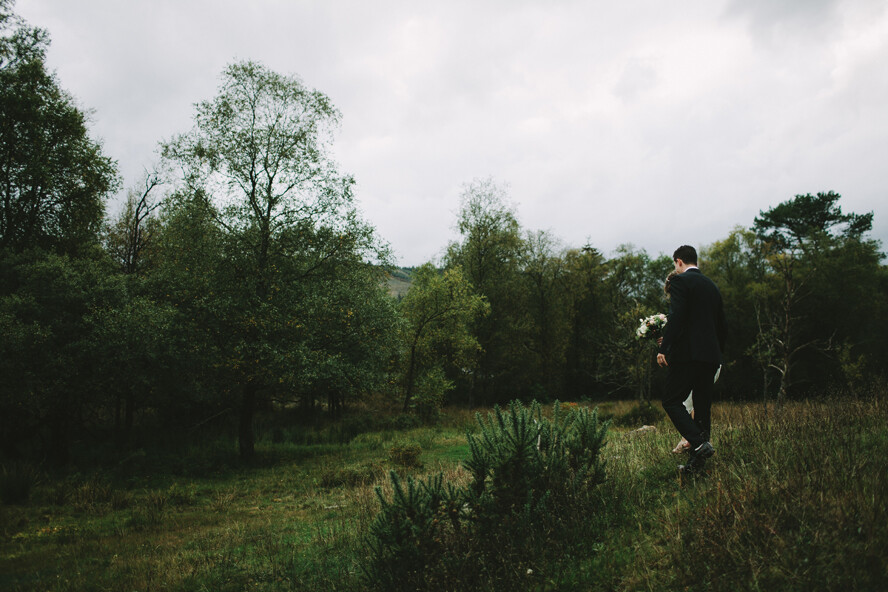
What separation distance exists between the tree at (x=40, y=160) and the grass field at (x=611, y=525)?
949 cm

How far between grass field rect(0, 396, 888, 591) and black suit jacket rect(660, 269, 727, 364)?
1194 millimetres

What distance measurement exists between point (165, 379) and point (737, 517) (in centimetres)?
1744

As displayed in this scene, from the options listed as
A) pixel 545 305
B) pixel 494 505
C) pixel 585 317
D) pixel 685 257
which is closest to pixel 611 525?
pixel 494 505

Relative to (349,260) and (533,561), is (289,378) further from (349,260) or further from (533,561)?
(533,561)

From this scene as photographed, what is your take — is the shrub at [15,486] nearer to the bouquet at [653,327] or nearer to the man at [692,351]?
the man at [692,351]

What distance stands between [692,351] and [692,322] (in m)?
0.33

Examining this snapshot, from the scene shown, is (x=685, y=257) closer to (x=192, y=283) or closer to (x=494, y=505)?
(x=494, y=505)

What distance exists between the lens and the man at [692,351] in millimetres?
4879

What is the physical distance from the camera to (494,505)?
4.50m

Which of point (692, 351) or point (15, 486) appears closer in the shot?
point (692, 351)

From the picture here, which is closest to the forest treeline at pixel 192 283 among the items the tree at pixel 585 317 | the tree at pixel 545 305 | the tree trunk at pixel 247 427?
the tree trunk at pixel 247 427

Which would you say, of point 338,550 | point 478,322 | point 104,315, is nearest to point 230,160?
point 104,315

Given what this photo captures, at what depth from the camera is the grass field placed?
10.4 ft

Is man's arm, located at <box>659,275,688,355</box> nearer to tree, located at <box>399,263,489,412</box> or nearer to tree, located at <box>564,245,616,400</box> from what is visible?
tree, located at <box>399,263,489,412</box>
